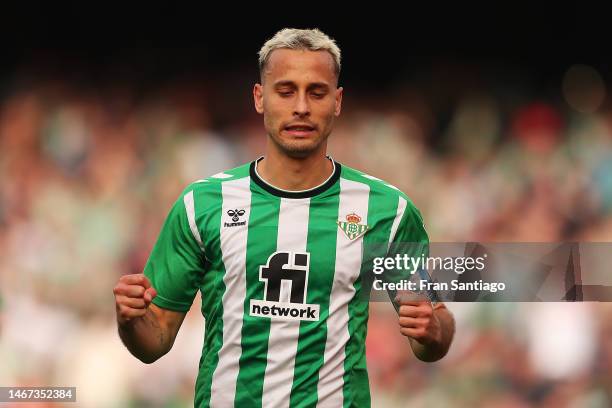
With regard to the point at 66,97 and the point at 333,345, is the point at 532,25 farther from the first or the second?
the point at 333,345

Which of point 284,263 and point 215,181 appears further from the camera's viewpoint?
point 215,181

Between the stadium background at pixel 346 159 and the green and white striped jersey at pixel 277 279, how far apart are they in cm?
222

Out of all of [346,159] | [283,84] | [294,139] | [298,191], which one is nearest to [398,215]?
[298,191]

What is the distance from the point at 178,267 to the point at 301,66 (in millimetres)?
693

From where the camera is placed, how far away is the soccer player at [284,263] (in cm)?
265

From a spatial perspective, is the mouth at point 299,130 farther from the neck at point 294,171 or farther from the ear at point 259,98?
the ear at point 259,98

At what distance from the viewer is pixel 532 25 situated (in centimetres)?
502

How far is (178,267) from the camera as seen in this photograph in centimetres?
279

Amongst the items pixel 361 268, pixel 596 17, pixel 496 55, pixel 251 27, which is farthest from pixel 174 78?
pixel 361 268

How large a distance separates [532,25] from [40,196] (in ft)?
9.14

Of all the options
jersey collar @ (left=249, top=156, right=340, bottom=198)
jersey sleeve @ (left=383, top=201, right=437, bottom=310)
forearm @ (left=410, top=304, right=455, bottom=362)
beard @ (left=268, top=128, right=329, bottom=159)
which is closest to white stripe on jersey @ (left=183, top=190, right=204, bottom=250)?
jersey collar @ (left=249, top=156, right=340, bottom=198)

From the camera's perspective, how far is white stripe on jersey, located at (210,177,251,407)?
2.68 m

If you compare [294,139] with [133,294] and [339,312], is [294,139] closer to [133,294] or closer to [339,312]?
[339,312]

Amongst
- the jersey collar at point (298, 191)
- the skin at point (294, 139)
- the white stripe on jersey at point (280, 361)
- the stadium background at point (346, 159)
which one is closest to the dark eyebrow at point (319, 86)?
the skin at point (294, 139)
